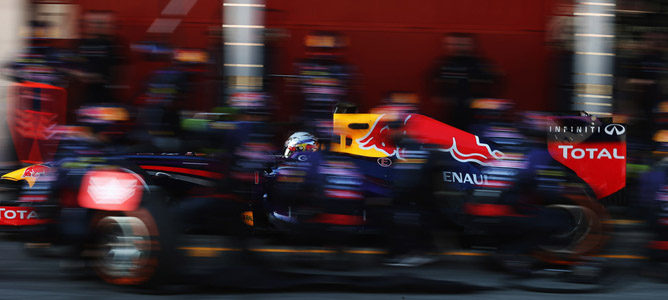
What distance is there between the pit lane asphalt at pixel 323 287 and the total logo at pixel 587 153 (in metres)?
1.50

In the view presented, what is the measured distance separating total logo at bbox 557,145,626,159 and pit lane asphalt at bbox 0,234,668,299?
4.93 ft

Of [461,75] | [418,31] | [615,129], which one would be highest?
[418,31]

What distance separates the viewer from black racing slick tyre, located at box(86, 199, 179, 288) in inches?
193

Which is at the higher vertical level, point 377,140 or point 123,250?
point 377,140

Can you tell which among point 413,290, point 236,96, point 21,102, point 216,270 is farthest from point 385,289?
point 21,102

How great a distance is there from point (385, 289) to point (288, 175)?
1.25 meters

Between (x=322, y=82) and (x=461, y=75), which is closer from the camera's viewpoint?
(x=322, y=82)

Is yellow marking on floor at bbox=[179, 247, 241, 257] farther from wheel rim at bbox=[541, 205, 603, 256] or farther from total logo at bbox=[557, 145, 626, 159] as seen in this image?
total logo at bbox=[557, 145, 626, 159]

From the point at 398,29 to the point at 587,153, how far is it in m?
4.43

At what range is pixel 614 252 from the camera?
18.6ft

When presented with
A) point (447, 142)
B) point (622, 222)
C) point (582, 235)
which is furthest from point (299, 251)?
point (622, 222)

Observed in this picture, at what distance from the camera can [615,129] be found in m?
6.96

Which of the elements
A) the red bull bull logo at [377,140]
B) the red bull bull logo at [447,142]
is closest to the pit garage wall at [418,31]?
the red bull bull logo at [377,140]

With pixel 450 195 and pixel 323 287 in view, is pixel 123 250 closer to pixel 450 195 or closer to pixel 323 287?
pixel 323 287
